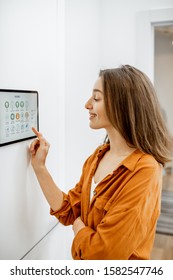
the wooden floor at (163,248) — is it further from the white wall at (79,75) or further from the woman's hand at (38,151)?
the woman's hand at (38,151)

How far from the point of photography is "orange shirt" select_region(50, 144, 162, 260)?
0.81m

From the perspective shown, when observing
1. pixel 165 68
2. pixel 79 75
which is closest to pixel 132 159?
pixel 79 75

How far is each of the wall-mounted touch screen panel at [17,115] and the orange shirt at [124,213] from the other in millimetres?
288

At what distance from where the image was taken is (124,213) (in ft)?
2.63

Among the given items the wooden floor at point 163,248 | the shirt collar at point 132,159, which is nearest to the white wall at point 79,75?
the shirt collar at point 132,159

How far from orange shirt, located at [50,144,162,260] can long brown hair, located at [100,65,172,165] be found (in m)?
0.04

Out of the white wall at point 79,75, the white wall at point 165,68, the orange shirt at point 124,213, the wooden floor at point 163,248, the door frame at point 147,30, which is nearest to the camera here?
the orange shirt at point 124,213

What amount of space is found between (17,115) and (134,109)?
1.14ft

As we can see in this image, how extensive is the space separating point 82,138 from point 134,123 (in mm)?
651

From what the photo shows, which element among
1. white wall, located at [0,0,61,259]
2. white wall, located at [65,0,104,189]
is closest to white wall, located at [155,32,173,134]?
white wall, located at [65,0,104,189]

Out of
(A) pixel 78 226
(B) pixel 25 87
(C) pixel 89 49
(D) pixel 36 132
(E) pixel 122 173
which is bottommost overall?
(A) pixel 78 226

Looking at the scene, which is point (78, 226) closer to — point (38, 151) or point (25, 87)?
point (38, 151)

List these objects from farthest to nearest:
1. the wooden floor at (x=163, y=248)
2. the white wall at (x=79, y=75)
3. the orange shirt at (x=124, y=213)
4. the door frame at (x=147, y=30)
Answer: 1. the wooden floor at (x=163, y=248)
2. the door frame at (x=147, y=30)
3. the white wall at (x=79, y=75)
4. the orange shirt at (x=124, y=213)

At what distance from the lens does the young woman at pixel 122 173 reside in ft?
2.67
